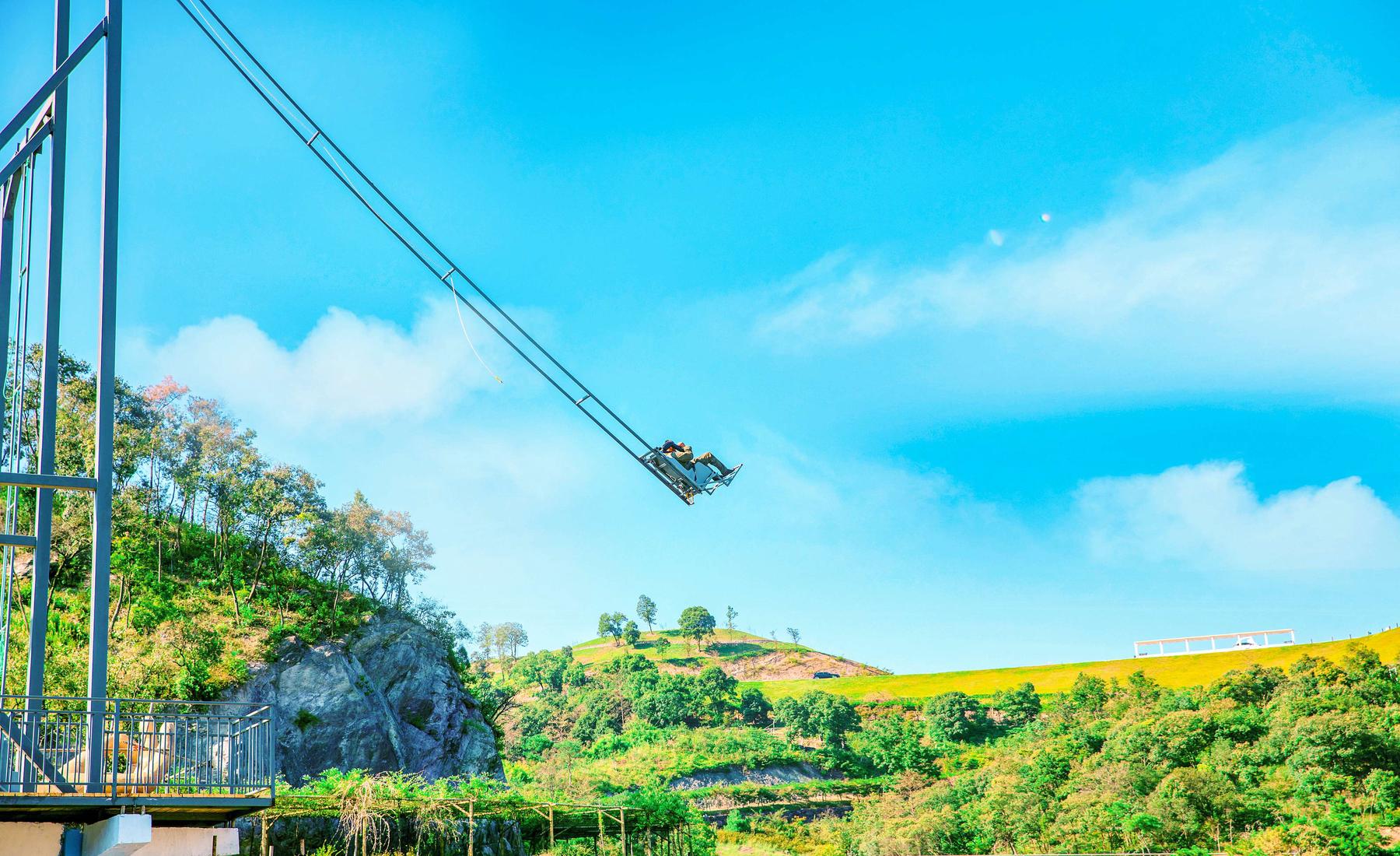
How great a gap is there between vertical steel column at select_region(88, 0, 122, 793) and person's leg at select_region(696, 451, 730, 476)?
7.54m

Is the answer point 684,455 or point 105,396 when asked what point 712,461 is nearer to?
point 684,455

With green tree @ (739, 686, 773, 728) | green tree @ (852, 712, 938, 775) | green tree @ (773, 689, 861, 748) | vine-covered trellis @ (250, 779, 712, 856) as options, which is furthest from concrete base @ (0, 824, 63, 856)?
green tree @ (739, 686, 773, 728)

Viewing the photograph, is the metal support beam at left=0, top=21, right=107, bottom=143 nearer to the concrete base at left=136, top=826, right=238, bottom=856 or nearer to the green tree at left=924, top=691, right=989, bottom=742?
the concrete base at left=136, top=826, right=238, bottom=856

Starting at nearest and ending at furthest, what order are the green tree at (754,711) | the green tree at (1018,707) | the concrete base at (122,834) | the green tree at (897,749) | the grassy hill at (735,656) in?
1. the concrete base at (122,834)
2. the green tree at (897,749)
3. the green tree at (1018,707)
4. the green tree at (754,711)
5. the grassy hill at (735,656)

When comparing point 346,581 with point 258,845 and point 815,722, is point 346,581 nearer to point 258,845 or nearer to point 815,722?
point 258,845

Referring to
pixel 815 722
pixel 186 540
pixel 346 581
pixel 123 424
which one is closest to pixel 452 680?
pixel 346 581

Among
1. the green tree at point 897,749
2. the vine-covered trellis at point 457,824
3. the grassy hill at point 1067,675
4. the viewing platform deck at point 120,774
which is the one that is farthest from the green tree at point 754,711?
the viewing platform deck at point 120,774

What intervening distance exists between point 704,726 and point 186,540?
1529 inches

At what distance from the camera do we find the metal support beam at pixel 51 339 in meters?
13.6

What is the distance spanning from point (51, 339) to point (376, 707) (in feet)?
64.4

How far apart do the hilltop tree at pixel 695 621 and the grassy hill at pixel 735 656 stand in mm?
1322

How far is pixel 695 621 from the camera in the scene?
9975cm

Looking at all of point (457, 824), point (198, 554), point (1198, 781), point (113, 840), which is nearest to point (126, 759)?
point (113, 840)

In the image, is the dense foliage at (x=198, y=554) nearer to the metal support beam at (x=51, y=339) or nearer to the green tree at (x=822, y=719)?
the metal support beam at (x=51, y=339)
